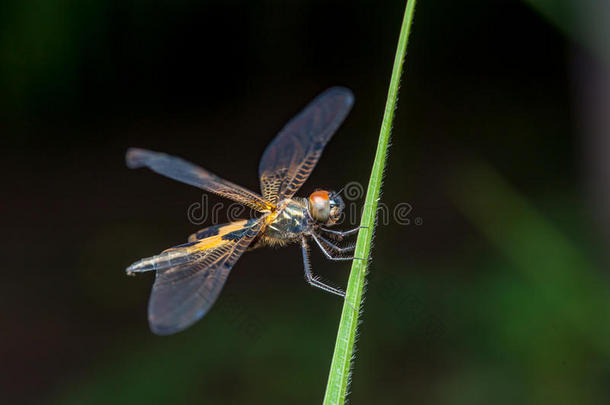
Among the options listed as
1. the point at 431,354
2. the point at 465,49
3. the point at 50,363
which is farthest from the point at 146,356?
the point at 465,49

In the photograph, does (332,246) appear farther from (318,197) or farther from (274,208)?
(274,208)

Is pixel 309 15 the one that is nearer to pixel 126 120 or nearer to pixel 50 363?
pixel 126 120

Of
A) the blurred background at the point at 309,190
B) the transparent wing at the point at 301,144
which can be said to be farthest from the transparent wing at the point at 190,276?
the blurred background at the point at 309,190

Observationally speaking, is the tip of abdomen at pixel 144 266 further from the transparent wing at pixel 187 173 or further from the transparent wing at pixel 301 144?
the transparent wing at pixel 301 144

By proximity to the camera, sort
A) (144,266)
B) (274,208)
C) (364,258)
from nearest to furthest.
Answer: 1. (364,258)
2. (144,266)
3. (274,208)

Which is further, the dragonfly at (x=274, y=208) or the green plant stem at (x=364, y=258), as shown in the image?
the dragonfly at (x=274, y=208)

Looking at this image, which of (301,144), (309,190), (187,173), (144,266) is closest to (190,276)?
(144,266)
